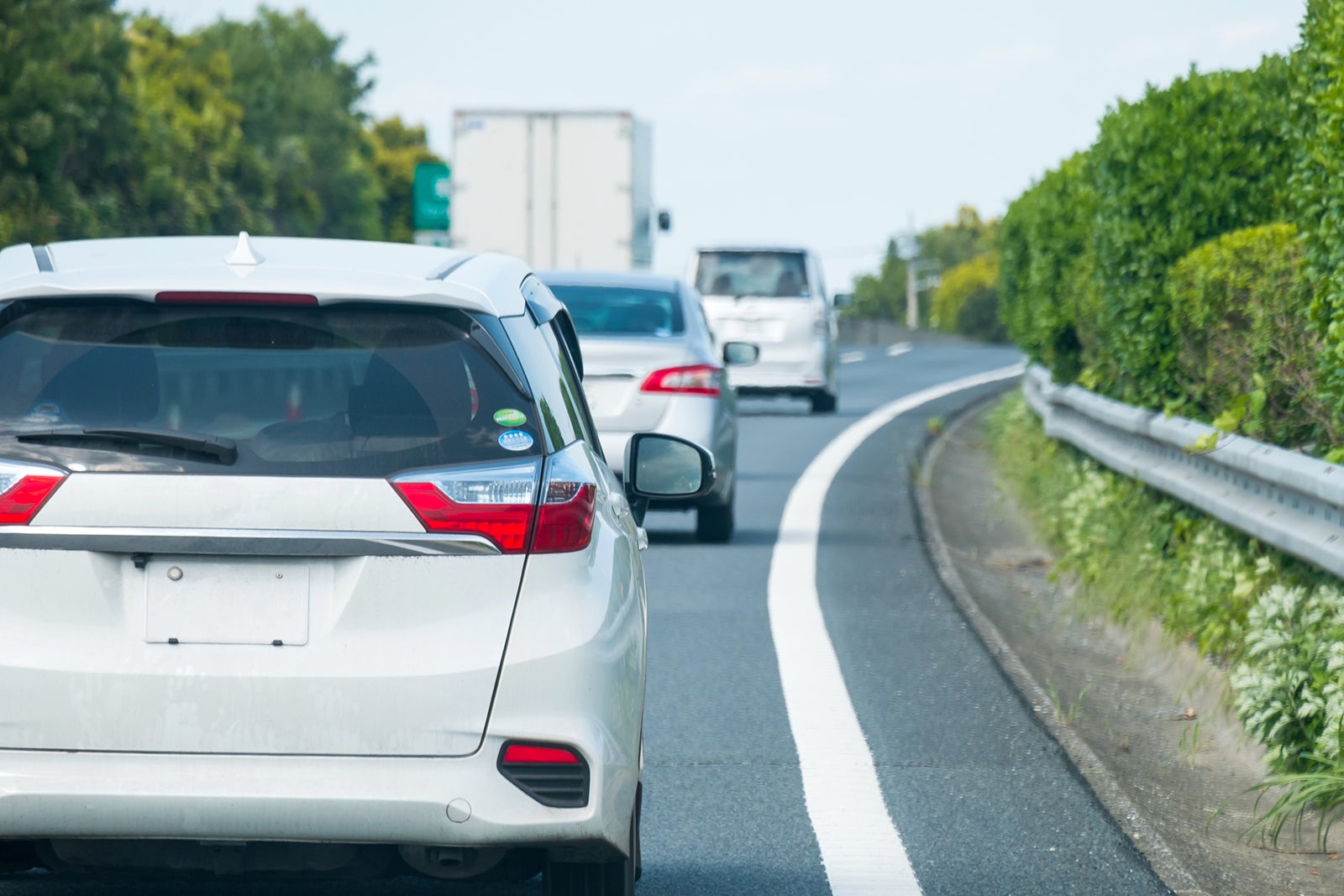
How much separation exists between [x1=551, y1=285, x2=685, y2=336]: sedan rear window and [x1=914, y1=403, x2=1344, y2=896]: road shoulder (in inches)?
87.0

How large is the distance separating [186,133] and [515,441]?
186ft

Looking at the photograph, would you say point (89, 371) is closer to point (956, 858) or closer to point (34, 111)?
point (956, 858)

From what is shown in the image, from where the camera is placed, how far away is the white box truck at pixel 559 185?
28547mm

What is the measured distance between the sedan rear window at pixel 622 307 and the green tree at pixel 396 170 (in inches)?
3330

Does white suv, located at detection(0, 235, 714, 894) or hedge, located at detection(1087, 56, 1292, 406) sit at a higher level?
hedge, located at detection(1087, 56, 1292, 406)

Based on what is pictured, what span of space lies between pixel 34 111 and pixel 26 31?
2594 millimetres

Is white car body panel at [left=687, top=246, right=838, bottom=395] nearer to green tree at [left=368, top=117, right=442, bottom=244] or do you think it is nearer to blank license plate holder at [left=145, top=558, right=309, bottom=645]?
blank license plate holder at [left=145, top=558, right=309, bottom=645]

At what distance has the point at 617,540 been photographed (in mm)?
4391

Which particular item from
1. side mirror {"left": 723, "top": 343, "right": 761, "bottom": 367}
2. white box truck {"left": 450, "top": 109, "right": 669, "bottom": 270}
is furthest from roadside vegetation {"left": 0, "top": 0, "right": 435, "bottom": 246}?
side mirror {"left": 723, "top": 343, "right": 761, "bottom": 367}

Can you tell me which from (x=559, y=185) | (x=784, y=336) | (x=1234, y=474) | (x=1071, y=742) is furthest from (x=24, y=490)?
(x=559, y=185)

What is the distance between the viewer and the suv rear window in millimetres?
4020

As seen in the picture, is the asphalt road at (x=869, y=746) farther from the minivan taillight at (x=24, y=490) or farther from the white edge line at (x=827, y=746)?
the minivan taillight at (x=24, y=490)

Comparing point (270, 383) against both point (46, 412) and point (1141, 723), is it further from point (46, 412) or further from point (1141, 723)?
point (1141, 723)

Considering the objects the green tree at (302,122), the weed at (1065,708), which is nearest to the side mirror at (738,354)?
the weed at (1065,708)
